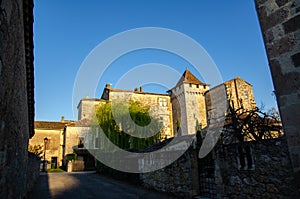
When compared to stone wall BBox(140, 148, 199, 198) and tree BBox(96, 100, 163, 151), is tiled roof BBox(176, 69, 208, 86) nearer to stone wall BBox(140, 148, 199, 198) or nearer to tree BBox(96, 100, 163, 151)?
tree BBox(96, 100, 163, 151)

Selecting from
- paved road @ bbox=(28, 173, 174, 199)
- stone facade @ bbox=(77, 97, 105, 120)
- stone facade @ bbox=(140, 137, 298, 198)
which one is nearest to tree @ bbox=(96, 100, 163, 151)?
paved road @ bbox=(28, 173, 174, 199)

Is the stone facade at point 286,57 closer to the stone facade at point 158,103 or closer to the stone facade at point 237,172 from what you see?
the stone facade at point 237,172

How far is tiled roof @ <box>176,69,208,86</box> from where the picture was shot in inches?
1153

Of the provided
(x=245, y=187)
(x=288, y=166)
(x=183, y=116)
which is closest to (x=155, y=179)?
(x=245, y=187)

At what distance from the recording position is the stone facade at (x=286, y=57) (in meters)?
2.21

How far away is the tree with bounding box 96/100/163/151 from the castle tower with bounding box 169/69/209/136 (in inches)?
406

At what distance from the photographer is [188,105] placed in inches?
1104

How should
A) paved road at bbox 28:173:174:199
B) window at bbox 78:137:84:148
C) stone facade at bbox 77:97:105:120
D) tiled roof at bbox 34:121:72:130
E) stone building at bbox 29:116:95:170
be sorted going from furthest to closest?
stone facade at bbox 77:97:105:120 → tiled roof at bbox 34:121:72:130 → window at bbox 78:137:84:148 → stone building at bbox 29:116:95:170 → paved road at bbox 28:173:174:199

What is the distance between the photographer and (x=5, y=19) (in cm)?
197

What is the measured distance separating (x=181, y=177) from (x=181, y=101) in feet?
72.8

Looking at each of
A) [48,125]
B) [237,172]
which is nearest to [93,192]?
[237,172]

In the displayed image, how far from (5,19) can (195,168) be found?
20.5 feet

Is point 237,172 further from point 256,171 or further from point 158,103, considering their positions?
point 158,103

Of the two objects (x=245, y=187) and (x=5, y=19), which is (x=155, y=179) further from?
(x=5, y=19)
